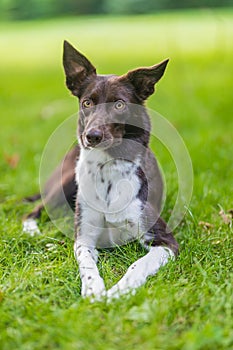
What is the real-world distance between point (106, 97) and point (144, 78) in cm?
33

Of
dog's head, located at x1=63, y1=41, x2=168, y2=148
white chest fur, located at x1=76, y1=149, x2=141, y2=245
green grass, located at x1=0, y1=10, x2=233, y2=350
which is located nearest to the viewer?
green grass, located at x1=0, y1=10, x2=233, y2=350

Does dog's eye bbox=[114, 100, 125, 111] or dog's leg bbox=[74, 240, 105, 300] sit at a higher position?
dog's eye bbox=[114, 100, 125, 111]

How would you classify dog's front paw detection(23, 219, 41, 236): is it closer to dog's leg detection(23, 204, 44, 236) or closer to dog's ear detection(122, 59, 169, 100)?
dog's leg detection(23, 204, 44, 236)

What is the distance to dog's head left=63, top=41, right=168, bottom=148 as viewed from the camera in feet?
11.9

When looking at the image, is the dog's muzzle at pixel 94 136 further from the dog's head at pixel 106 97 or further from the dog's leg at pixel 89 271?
the dog's leg at pixel 89 271

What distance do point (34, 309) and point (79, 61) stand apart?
1.91 metres

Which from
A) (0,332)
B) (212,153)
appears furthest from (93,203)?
(212,153)

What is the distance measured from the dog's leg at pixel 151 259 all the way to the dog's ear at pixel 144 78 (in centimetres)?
94

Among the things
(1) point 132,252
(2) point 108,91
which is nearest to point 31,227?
(1) point 132,252

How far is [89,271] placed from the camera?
343 cm

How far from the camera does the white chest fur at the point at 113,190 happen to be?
3.89 metres

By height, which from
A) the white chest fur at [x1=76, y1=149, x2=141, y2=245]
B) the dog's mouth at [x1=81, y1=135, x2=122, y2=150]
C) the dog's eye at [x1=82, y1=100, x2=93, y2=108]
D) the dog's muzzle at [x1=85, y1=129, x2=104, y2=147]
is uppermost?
the dog's eye at [x1=82, y1=100, x2=93, y2=108]

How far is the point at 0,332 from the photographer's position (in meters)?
2.79

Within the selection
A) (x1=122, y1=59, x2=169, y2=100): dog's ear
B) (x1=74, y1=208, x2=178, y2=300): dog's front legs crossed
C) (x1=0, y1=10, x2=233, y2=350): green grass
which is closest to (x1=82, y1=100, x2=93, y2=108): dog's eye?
(x1=122, y1=59, x2=169, y2=100): dog's ear
